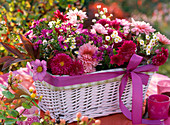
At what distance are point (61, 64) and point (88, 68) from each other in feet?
0.41

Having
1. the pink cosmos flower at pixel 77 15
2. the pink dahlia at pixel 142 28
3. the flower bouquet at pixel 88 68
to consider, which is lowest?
the flower bouquet at pixel 88 68

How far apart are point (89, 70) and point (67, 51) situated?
0.13 m

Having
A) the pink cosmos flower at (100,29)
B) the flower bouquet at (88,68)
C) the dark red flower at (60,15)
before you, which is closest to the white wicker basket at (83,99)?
the flower bouquet at (88,68)

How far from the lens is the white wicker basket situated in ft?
3.19

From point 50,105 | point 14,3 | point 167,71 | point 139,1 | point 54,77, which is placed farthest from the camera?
point 139,1

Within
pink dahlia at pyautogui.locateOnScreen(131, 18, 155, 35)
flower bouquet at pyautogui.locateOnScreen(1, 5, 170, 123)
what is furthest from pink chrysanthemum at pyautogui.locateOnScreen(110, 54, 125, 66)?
pink dahlia at pyautogui.locateOnScreen(131, 18, 155, 35)

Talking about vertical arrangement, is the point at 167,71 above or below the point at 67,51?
below

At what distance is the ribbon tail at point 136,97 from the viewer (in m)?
1.01

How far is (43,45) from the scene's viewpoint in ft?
3.38

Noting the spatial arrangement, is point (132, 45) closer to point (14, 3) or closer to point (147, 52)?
point (147, 52)

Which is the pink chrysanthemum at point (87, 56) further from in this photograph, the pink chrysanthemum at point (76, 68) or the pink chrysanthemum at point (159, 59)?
the pink chrysanthemum at point (159, 59)

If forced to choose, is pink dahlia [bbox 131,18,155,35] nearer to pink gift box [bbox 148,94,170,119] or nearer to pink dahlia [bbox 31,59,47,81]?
pink gift box [bbox 148,94,170,119]

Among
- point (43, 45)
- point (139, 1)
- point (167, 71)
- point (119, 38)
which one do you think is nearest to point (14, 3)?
point (43, 45)

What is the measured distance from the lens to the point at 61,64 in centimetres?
93
